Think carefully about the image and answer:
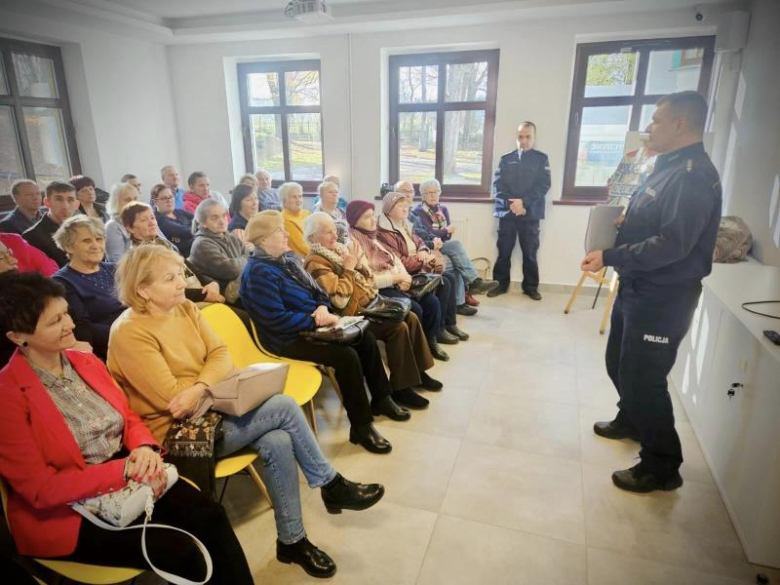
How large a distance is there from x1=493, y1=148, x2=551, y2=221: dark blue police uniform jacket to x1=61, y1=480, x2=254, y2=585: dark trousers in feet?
14.1

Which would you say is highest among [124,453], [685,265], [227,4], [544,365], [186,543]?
[227,4]

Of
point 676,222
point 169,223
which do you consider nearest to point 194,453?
point 676,222

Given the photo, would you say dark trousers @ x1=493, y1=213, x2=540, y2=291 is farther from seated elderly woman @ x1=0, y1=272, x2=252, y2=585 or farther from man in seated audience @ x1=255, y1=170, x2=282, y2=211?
seated elderly woman @ x1=0, y1=272, x2=252, y2=585

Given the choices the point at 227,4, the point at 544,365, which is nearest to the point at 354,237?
the point at 544,365

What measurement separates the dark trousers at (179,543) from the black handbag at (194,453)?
3.0 inches

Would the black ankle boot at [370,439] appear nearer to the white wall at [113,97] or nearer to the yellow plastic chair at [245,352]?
the yellow plastic chair at [245,352]

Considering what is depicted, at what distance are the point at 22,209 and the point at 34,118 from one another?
2.05 m

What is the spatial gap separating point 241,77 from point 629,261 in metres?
5.85

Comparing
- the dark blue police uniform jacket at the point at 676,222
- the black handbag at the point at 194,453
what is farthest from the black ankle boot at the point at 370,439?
the dark blue police uniform jacket at the point at 676,222

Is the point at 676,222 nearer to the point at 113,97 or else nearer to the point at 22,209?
the point at 22,209

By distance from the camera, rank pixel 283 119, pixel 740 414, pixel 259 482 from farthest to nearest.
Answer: pixel 283 119 < pixel 259 482 < pixel 740 414

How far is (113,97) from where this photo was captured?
543cm

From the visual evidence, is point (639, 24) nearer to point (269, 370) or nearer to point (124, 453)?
point (269, 370)

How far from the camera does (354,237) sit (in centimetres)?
331
